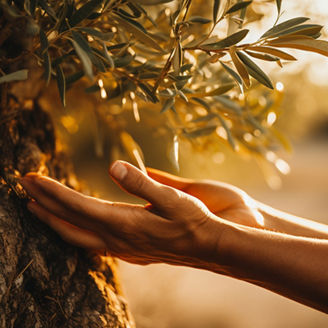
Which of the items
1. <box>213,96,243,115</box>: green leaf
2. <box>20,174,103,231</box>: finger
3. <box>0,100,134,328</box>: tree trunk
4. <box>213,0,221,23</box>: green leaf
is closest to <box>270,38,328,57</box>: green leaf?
<box>213,0,221,23</box>: green leaf

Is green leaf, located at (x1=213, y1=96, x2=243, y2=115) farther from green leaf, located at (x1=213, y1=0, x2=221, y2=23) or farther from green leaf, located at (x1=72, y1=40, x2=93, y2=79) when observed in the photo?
green leaf, located at (x1=72, y1=40, x2=93, y2=79)

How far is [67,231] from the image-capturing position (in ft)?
2.03

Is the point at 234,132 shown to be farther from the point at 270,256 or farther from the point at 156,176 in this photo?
the point at 270,256

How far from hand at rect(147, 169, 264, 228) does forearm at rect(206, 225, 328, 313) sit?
0.60 ft

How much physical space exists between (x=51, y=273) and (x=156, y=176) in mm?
330

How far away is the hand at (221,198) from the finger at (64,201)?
0.26 meters

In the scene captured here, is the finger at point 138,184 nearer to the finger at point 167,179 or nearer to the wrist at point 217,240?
the wrist at point 217,240

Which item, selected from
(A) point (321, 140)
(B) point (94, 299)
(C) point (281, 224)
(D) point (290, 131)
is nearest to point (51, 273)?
(B) point (94, 299)

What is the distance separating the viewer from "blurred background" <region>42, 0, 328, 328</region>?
3.91 feet

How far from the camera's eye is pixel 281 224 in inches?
31.7

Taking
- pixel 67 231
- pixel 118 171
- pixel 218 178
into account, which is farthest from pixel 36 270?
pixel 218 178

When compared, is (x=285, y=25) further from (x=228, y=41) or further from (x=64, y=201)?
(x=64, y=201)

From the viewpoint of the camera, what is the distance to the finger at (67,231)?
0.61 metres

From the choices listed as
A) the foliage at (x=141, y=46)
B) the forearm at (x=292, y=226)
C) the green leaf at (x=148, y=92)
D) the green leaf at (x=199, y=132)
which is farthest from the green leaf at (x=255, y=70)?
the forearm at (x=292, y=226)
